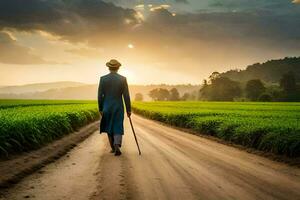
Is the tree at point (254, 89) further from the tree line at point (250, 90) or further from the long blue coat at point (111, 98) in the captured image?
the long blue coat at point (111, 98)

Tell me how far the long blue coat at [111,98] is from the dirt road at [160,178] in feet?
3.67

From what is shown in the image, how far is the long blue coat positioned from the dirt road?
1.12 meters

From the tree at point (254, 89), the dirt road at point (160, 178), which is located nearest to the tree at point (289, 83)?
the tree at point (254, 89)

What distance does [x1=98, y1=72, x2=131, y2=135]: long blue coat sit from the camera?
1215cm

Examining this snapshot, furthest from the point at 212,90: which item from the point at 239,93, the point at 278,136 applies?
the point at 278,136

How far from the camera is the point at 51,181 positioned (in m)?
7.58

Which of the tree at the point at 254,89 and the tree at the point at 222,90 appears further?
the tree at the point at 222,90

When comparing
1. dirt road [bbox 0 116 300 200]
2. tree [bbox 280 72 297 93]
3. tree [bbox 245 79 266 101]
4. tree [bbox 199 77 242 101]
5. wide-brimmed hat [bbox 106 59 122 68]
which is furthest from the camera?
tree [bbox 199 77 242 101]

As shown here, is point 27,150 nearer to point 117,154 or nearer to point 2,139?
point 2,139

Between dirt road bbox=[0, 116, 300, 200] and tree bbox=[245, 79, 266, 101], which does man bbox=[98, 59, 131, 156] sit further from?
tree bbox=[245, 79, 266, 101]

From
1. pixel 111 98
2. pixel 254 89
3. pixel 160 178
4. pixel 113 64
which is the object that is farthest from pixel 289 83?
pixel 160 178

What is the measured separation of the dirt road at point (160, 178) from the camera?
6.46 metres

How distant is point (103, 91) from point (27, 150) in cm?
A: 302

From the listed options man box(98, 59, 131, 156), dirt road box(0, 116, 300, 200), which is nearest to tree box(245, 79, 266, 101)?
man box(98, 59, 131, 156)
